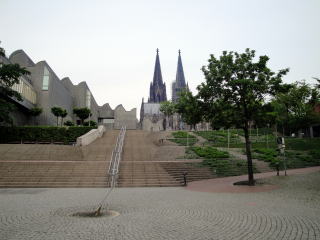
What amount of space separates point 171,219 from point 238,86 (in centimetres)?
1174

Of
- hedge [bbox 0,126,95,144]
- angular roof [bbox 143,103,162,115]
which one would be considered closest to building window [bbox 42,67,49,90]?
hedge [bbox 0,126,95,144]

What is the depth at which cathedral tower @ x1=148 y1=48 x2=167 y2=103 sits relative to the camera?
122562mm

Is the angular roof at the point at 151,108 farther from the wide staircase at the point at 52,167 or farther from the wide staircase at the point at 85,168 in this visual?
the wide staircase at the point at 52,167

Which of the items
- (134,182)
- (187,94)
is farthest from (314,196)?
(134,182)

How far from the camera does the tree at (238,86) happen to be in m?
16.9

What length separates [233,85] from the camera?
16.9 m

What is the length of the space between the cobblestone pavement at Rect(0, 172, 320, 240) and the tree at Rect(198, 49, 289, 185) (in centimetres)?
686

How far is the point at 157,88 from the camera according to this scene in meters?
123

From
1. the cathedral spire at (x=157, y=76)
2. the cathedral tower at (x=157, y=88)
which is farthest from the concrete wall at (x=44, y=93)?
the cathedral spire at (x=157, y=76)

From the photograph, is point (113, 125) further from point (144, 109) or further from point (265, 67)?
point (265, 67)

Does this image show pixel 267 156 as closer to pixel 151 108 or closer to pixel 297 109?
pixel 297 109

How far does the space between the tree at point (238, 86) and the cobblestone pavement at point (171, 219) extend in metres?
6.86

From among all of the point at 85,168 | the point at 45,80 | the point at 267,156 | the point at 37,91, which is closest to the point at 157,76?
the point at 45,80

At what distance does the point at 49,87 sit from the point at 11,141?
1964cm
